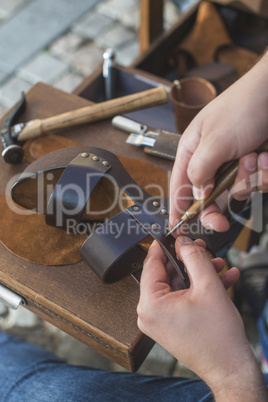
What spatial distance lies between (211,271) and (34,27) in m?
1.77

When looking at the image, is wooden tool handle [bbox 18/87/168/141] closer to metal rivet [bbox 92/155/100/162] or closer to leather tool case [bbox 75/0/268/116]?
metal rivet [bbox 92/155/100/162]

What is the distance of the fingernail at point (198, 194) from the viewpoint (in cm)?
67

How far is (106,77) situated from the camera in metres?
1.12

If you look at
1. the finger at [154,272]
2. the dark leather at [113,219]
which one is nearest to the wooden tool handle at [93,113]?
the dark leather at [113,219]

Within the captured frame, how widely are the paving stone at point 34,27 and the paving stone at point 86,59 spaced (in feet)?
0.54

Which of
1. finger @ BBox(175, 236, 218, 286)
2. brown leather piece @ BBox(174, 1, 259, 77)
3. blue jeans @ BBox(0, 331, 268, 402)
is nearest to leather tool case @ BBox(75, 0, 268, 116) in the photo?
brown leather piece @ BBox(174, 1, 259, 77)

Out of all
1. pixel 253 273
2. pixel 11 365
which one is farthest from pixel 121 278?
pixel 253 273

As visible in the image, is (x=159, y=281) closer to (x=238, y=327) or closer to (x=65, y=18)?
(x=238, y=327)

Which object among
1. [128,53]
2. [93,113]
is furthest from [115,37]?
[93,113]

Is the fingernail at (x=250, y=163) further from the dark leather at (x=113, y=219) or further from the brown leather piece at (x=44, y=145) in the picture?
the brown leather piece at (x=44, y=145)

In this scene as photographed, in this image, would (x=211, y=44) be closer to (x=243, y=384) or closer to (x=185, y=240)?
(x=185, y=240)

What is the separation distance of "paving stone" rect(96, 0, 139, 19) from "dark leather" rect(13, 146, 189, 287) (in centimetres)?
155

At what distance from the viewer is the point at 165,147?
0.85 m

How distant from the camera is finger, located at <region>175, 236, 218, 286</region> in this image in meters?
0.59
